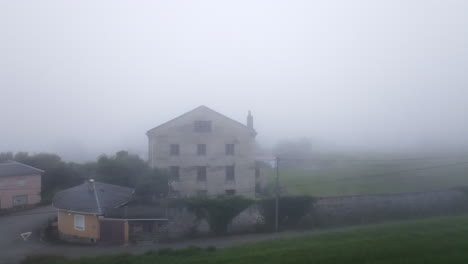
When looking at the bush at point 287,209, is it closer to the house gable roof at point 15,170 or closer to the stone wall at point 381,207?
the stone wall at point 381,207

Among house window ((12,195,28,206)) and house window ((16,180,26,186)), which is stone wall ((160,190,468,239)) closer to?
house window ((12,195,28,206))

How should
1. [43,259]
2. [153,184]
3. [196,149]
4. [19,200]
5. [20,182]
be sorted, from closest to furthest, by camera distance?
1. [43,259]
2. [153,184]
3. [19,200]
4. [20,182]
5. [196,149]

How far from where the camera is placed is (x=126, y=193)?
26.9m

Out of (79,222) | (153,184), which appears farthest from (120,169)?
(79,222)

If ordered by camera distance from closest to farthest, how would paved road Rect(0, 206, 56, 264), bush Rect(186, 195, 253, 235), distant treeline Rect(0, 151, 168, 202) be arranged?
paved road Rect(0, 206, 56, 264), bush Rect(186, 195, 253, 235), distant treeline Rect(0, 151, 168, 202)

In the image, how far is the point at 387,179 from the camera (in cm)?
2661

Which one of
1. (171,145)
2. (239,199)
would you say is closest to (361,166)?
(239,199)

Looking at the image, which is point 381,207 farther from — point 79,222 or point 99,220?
point 79,222

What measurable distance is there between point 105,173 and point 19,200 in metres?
6.41

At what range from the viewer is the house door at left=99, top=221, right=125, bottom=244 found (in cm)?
2100

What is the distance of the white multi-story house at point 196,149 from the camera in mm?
32469

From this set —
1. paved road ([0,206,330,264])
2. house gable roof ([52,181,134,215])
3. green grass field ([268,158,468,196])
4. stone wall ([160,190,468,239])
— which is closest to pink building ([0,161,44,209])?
paved road ([0,206,330,264])

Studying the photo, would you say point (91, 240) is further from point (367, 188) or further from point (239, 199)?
point (367, 188)

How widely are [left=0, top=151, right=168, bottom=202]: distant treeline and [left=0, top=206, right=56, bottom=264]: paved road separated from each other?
5327mm
